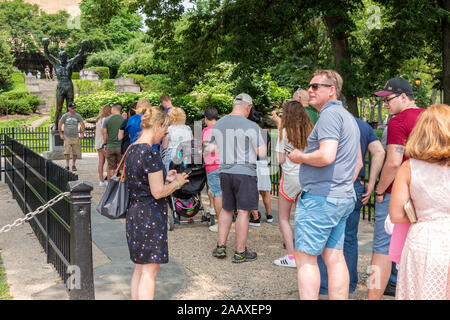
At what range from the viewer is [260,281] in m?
4.95

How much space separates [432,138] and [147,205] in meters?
2.11

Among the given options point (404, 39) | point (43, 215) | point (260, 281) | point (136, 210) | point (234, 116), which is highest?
point (404, 39)

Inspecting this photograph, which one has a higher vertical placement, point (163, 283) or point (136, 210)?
point (136, 210)

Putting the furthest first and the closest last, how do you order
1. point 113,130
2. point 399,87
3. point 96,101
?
point 96,101 → point 113,130 → point 399,87

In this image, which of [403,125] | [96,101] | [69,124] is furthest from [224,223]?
[96,101]

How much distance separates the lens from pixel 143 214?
3.75m

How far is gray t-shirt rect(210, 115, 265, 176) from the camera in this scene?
17.9 ft

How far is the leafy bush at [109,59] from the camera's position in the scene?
56750 millimetres

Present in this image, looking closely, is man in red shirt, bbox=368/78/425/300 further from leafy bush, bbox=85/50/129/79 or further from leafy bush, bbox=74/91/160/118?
leafy bush, bbox=85/50/129/79

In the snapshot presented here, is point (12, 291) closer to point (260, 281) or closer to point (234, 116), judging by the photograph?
point (260, 281)

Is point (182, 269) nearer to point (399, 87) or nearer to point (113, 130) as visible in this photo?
point (399, 87)

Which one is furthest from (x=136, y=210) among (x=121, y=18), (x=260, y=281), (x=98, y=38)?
(x=121, y=18)

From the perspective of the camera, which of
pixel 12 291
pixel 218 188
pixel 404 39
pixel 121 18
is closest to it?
pixel 12 291
